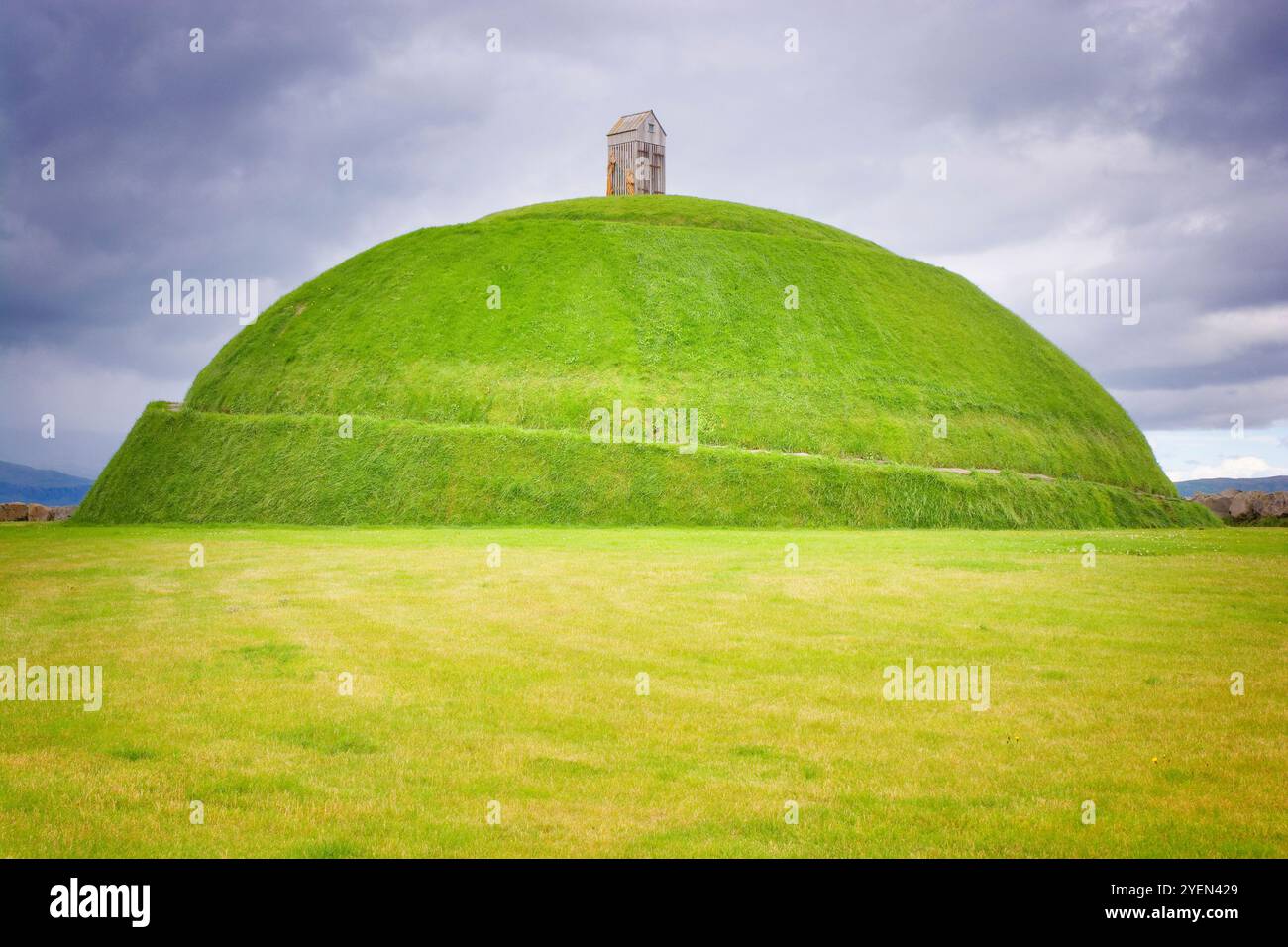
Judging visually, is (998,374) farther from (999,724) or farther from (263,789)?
(263,789)

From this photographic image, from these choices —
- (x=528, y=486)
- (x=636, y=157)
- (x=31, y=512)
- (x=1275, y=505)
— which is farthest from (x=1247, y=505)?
(x=31, y=512)

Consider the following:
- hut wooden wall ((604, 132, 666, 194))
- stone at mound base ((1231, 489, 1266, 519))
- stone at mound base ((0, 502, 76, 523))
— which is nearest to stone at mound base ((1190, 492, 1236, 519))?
stone at mound base ((1231, 489, 1266, 519))

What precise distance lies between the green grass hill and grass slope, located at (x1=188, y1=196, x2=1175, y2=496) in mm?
211

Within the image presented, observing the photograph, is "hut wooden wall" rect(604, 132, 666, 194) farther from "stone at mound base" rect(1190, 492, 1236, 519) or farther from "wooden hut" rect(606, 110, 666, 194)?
"stone at mound base" rect(1190, 492, 1236, 519)

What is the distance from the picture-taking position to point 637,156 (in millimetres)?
87875

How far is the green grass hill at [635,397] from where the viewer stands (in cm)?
5072

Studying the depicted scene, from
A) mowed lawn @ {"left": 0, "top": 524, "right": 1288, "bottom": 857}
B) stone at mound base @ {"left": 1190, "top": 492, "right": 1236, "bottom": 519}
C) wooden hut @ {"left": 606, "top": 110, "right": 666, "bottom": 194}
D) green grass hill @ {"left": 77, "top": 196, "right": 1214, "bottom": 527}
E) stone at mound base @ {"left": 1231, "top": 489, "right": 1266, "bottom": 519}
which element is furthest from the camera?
wooden hut @ {"left": 606, "top": 110, "right": 666, "bottom": 194}

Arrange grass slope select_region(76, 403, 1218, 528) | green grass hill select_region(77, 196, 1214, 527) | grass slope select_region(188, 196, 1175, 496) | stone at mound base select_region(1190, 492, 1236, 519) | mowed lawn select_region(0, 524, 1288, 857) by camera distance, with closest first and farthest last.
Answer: mowed lawn select_region(0, 524, 1288, 857) < grass slope select_region(76, 403, 1218, 528) < green grass hill select_region(77, 196, 1214, 527) < grass slope select_region(188, 196, 1175, 496) < stone at mound base select_region(1190, 492, 1236, 519)

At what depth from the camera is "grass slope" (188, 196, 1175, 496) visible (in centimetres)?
5744

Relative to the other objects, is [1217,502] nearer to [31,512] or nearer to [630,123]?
[630,123]

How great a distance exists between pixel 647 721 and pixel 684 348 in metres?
51.3

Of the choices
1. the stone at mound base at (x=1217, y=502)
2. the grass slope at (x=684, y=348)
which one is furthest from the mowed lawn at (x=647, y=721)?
the stone at mound base at (x=1217, y=502)

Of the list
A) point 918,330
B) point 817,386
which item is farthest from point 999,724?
point 918,330

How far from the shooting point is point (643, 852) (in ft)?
24.7
